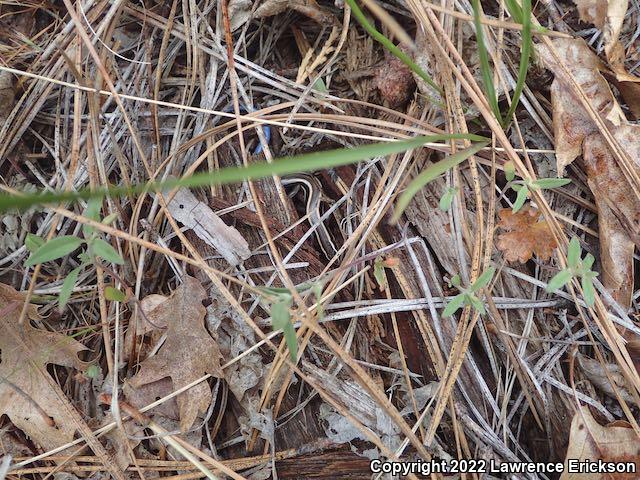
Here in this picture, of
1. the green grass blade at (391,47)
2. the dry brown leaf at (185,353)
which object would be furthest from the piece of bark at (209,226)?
the green grass blade at (391,47)

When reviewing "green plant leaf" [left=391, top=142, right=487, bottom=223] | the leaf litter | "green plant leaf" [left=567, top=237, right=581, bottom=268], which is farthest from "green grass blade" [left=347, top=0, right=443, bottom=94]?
"green plant leaf" [left=567, top=237, right=581, bottom=268]

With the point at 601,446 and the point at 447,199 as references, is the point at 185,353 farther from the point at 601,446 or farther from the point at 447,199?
the point at 601,446

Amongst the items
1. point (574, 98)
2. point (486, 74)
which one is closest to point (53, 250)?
point (486, 74)

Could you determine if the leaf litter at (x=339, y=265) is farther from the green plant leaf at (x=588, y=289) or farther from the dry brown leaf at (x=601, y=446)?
the green plant leaf at (x=588, y=289)

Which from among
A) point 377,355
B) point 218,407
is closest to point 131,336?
point 218,407

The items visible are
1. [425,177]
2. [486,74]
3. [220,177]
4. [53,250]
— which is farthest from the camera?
[486,74]
